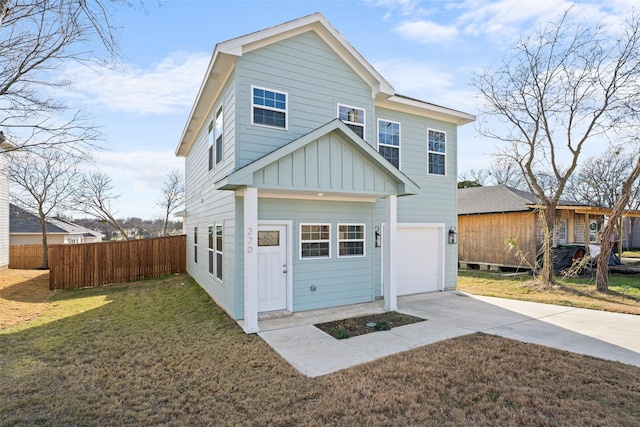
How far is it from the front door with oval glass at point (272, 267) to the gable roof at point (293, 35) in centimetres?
382

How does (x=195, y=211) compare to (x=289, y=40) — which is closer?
(x=289, y=40)

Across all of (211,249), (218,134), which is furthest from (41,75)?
(211,249)

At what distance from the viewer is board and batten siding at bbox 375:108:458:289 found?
10086 millimetres

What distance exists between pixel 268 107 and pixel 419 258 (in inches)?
259

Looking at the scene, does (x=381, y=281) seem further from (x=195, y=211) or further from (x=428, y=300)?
(x=195, y=211)

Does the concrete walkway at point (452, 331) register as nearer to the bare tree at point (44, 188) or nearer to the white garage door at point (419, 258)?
the white garage door at point (419, 258)

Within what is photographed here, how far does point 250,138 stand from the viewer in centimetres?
724

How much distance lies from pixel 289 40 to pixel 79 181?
24.8 metres

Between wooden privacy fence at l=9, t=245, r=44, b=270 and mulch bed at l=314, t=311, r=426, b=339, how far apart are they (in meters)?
21.4

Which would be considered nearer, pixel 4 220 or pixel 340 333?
pixel 340 333

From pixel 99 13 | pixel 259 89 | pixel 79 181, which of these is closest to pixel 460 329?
pixel 259 89

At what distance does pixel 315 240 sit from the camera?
8.22 metres

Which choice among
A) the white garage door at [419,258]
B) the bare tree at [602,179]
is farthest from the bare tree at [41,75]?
the bare tree at [602,179]

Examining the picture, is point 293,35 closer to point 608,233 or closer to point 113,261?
point 608,233
